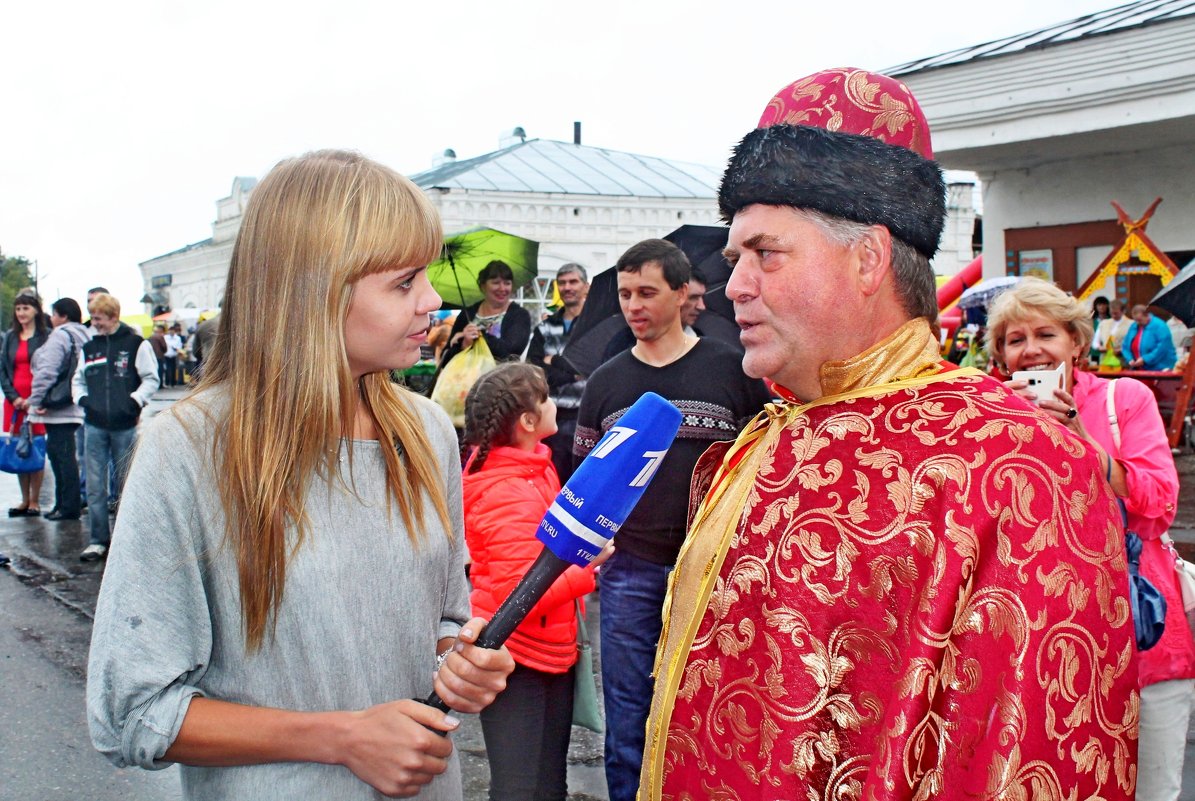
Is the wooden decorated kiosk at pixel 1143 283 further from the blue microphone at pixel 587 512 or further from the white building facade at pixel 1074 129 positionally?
the blue microphone at pixel 587 512

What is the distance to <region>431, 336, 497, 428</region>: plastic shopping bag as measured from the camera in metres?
7.31

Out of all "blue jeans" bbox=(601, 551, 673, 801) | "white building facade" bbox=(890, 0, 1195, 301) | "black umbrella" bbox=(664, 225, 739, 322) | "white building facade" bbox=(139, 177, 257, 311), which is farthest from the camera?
"white building facade" bbox=(139, 177, 257, 311)

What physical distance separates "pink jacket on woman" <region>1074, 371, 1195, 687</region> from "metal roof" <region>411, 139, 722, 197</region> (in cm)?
2931

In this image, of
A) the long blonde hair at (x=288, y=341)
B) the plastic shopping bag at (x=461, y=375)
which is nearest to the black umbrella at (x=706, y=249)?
the plastic shopping bag at (x=461, y=375)

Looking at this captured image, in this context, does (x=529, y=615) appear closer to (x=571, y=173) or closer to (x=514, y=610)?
(x=514, y=610)

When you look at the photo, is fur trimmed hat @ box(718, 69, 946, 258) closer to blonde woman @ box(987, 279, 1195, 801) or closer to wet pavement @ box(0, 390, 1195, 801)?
blonde woman @ box(987, 279, 1195, 801)

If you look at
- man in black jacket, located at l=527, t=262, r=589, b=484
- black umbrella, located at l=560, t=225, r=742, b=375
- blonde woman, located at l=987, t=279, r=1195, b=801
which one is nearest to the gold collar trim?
blonde woman, located at l=987, t=279, r=1195, b=801

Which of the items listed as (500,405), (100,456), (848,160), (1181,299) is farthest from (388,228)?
(100,456)

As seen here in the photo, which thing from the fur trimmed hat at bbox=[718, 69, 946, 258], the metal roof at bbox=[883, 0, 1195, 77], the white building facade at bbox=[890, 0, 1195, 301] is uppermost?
the metal roof at bbox=[883, 0, 1195, 77]

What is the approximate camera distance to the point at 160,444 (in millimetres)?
1723

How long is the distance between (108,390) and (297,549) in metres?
8.22

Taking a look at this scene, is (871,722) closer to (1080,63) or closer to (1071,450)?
(1071,450)

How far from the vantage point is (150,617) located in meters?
1.66

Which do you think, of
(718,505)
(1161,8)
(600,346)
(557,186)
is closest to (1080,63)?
(1161,8)
